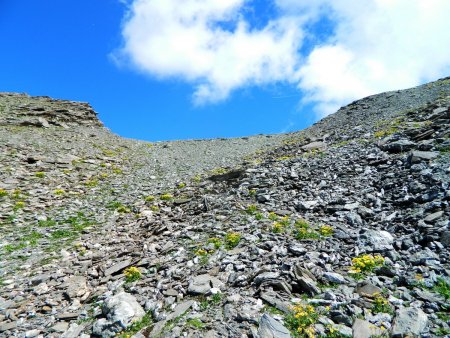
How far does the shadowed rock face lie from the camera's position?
47.8m

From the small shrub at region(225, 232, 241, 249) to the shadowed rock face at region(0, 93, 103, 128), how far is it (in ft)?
146

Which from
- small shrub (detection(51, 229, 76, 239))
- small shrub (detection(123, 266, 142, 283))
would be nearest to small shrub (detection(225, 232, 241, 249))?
small shrub (detection(123, 266, 142, 283))

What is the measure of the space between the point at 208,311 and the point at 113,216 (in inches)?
504

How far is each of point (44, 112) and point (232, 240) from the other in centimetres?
5141

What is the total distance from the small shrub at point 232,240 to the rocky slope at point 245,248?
7 cm

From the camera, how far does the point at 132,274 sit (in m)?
11.5

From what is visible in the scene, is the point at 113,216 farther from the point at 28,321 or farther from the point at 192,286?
the point at 192,286

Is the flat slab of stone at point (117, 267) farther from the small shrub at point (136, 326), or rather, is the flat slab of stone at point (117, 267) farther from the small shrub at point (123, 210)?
the small shrub at point (123, 210)

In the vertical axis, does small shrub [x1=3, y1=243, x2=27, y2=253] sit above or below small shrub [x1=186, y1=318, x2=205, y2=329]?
above

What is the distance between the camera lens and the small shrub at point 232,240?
12555 millimetres

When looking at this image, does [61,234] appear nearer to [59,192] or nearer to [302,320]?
[59,192]

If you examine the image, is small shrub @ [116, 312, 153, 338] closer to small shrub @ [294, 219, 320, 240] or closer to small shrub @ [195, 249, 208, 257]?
small shrub @ [195, 249, 208, 257]

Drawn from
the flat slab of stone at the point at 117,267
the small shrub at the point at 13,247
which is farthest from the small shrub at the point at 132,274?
the small shrub at the point at 13,247

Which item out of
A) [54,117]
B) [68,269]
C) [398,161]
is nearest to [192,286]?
[68,269]
